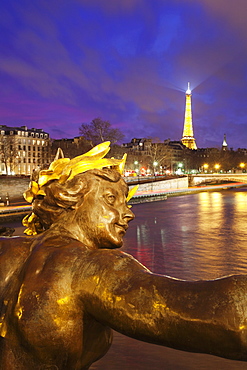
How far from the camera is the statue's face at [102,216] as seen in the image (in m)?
1.29

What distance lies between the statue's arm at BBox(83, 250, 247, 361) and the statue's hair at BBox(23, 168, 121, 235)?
34cm

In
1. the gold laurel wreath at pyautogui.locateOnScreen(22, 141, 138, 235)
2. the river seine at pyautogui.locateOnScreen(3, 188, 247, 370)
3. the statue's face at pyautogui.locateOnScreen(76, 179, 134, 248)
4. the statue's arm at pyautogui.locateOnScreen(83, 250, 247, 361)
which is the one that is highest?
the gold laurel wreath at pyautogui.locateOnScreen(22, 141, 138, 235)

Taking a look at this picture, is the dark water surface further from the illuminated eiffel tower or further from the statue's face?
the illuminated eiffel tower

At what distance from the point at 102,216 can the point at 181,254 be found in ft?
30.0

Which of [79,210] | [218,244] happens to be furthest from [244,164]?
[79,210]

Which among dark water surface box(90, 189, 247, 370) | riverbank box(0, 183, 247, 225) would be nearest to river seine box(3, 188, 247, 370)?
dark water surface box(90, 189, 247, 370)

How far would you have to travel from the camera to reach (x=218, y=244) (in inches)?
455

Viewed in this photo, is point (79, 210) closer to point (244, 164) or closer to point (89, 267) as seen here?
point (89, 267)

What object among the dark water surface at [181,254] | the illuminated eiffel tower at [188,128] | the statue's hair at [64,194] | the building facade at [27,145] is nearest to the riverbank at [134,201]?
the dark water surface at [181,254]

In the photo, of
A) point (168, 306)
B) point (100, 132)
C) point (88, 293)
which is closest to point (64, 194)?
point (88, 293)

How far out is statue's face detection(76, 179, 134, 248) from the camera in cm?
129

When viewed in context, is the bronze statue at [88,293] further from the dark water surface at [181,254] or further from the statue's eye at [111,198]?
the dark water surface at [181,254]

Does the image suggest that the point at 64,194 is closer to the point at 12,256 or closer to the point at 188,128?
the point at 12,256

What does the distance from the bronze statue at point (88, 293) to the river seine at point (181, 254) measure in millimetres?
3389
